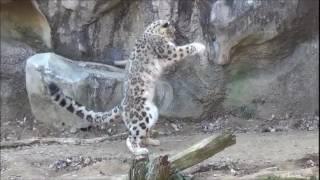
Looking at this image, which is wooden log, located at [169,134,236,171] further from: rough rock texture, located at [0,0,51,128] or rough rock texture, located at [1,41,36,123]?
rough rock texture, located at [1,41,36,123]

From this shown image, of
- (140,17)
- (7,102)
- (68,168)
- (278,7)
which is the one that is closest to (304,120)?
(278,7)

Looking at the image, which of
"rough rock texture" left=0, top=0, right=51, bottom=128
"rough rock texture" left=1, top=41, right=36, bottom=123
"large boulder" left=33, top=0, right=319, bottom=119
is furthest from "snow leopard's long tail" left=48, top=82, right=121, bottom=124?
"rough rock texture" left=1, top=41, right=36, bottom=123

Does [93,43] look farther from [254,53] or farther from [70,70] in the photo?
[254,53]

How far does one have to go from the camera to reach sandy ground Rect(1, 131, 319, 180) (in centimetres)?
618

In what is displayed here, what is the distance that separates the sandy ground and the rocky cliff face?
0.51m

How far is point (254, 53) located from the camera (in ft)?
26.0

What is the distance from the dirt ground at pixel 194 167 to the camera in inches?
242

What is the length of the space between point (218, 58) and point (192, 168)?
194 centimetres

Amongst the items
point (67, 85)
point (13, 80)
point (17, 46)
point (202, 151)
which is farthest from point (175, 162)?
point (17, 46)

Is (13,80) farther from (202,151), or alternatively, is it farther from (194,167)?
(202,151)

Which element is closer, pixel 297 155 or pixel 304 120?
pixel 297 155

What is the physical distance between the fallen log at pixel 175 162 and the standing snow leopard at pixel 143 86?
1.34 m

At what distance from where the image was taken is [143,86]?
6.83 m

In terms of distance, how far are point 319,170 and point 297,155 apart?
2.47ft
